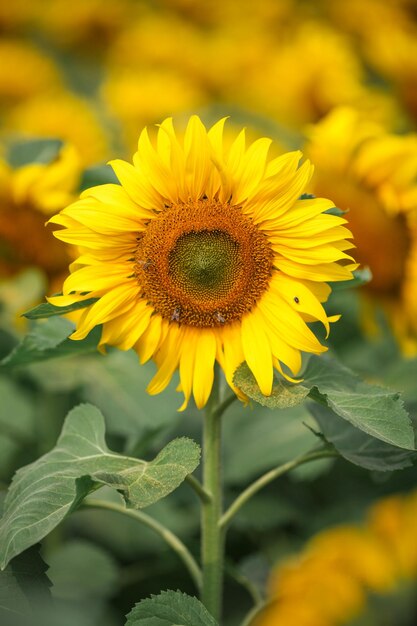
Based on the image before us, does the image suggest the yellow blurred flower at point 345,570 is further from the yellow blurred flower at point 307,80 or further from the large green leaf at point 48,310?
the yellow blurred flower at point 307,80

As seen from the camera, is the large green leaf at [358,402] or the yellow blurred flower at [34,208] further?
the yellow blurred flower at [34,208]

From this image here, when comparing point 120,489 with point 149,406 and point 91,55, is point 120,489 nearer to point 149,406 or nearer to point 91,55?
point 149,406

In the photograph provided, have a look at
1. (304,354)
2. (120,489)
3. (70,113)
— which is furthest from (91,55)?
(120,489)

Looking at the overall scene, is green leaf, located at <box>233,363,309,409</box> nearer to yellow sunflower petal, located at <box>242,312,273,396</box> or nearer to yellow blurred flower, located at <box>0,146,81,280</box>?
yellow sunflower petal, located at <box>242,312,273,396</box>

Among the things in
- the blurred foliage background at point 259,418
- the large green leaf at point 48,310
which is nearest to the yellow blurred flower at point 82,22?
the blurred foliage background at point 259,418

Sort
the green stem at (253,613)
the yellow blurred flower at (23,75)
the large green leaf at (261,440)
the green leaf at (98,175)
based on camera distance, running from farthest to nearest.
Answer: the yellow blurred flower at (23,75) → the large green leaf at (261,440) → the green leaf at (98,175) → the green stem at (253,613)
